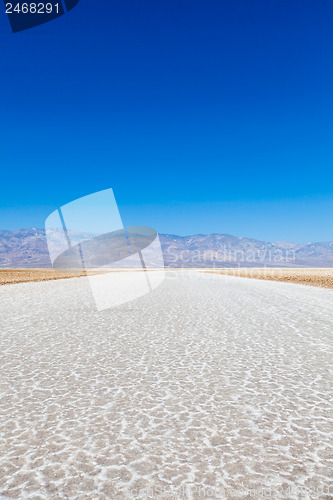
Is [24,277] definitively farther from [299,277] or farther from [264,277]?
[299,277]

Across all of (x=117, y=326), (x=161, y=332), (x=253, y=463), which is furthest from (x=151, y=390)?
(x=117, y=326)

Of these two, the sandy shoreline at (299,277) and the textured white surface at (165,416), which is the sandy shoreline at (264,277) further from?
the textured white surface at (165,416)

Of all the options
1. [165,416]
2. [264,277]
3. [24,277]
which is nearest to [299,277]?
[264,277]

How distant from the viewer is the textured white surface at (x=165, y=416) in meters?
2.99

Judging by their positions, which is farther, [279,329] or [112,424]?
[279,329]

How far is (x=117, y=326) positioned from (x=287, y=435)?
284 inches

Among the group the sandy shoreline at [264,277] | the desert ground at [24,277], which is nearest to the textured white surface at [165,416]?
the sandy shoreline at [264,277]

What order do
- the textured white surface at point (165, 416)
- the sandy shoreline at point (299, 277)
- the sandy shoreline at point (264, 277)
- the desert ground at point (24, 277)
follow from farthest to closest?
the desert ground at point (24, 277)
the sandy shoreline at point (264, 277)
the sandy shoreline at point (299, 277)
the textured white surface at point (165, 416)

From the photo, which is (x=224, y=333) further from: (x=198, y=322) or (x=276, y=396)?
(x=276, y=396)

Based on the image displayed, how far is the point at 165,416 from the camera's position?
418cm

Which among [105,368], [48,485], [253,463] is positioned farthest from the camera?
[105,368]

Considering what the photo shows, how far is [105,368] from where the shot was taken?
242 inches

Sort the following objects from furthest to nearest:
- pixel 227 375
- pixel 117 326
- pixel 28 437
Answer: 1. pixel 117 326
2. pixel 227 375
3. pixel 28 437

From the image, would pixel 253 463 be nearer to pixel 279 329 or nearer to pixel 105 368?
pixel 105 368
